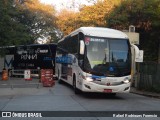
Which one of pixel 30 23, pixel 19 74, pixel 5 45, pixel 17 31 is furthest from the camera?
pixel 30 23

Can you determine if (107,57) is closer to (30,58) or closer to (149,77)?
(149,77)

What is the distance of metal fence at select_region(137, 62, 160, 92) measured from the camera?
24.3m

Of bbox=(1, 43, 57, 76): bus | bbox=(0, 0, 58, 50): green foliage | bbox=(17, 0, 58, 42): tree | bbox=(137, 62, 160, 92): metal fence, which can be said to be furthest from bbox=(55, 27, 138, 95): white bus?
bbox=(17, 0, 58, 42): tree

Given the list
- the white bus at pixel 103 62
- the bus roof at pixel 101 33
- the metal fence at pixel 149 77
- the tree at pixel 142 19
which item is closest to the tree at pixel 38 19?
the tree at pixel 142 19

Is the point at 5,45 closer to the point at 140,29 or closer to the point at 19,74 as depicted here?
the point at 19,74

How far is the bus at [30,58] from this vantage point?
39.1 meters

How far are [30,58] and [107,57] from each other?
22.6 m

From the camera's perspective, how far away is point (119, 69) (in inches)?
779

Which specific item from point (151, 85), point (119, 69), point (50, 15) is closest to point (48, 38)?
point (50, 15)

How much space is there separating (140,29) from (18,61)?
49.0ft

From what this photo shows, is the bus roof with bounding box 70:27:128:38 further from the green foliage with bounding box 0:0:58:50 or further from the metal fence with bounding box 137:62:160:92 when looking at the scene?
the green foliage with bounding box 0:0:58:50

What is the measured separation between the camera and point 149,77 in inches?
976

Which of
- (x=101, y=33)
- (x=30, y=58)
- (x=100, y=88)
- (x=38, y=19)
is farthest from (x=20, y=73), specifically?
(x=100, y=88)

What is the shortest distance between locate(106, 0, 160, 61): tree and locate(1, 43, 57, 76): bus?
278 inches
